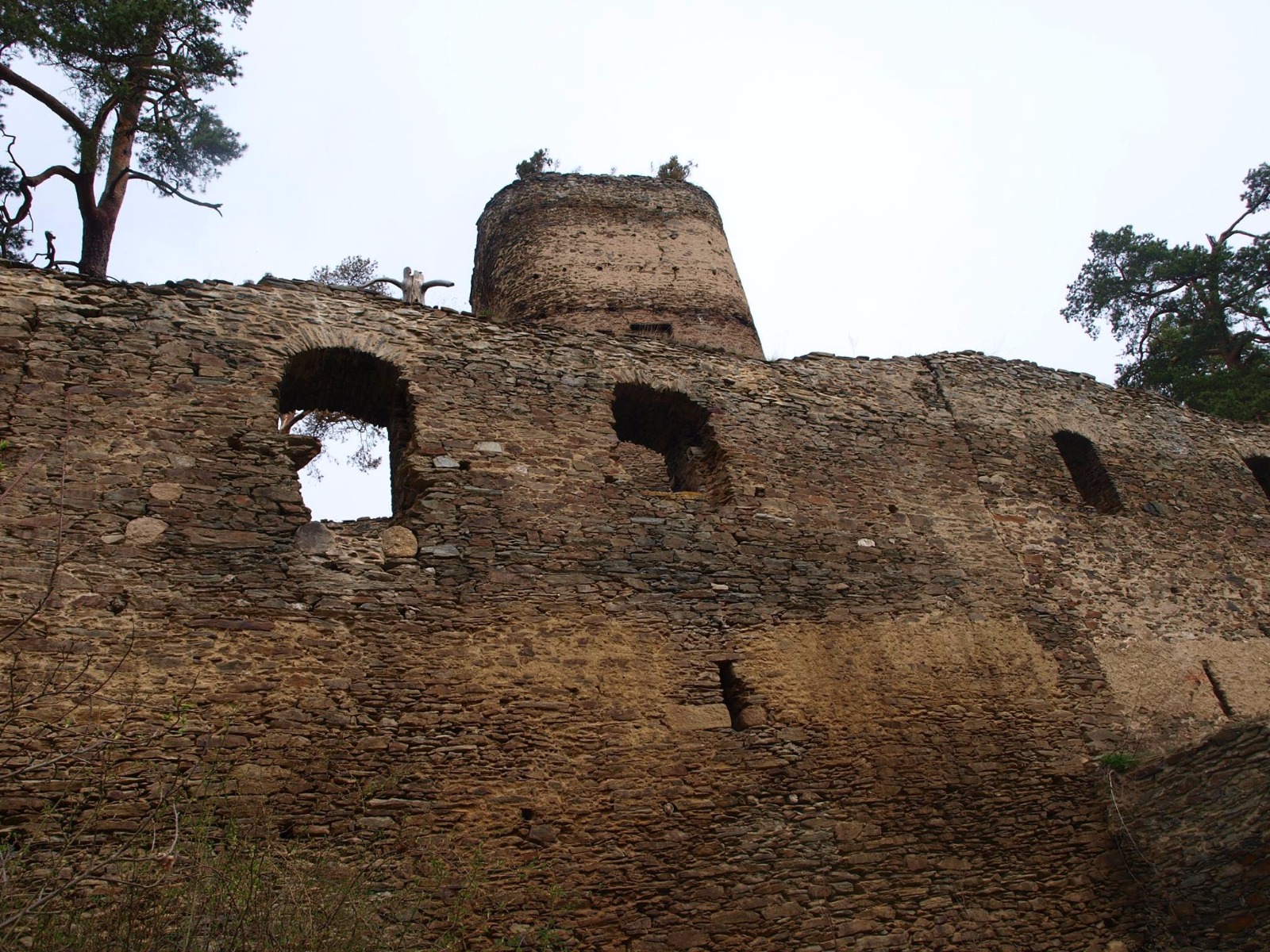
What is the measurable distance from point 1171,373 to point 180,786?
17.4 metres

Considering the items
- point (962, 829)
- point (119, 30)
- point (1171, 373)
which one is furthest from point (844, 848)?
point (1171, 373)

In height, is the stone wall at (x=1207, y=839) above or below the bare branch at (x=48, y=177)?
below

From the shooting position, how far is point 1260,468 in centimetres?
1136

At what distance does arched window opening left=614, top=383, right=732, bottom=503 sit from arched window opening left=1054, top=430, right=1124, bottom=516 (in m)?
4.15

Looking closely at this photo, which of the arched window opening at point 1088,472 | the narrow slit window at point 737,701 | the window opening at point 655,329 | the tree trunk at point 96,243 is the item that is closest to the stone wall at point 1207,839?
the narrow slit window at point 737,701

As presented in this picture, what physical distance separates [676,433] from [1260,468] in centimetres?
793

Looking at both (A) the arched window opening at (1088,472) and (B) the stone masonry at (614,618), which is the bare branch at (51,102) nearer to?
(B) the stone masonry at (614,618)

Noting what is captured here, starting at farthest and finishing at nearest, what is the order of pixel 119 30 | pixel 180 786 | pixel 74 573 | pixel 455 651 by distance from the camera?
pixel 119 30
pixel 455 651
pixel 74 573
pixel 180 786

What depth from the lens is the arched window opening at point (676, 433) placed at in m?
7.86

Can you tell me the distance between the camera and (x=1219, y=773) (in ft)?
21.5

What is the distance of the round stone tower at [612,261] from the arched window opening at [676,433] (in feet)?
12.4

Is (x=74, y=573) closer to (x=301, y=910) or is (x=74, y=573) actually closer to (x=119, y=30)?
(x=301, y=910)

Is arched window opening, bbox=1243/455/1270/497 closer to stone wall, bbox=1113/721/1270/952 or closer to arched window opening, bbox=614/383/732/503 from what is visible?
stone wall, bbox=1113/721/1270/952

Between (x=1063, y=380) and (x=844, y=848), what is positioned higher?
(x=1063, y=380)
